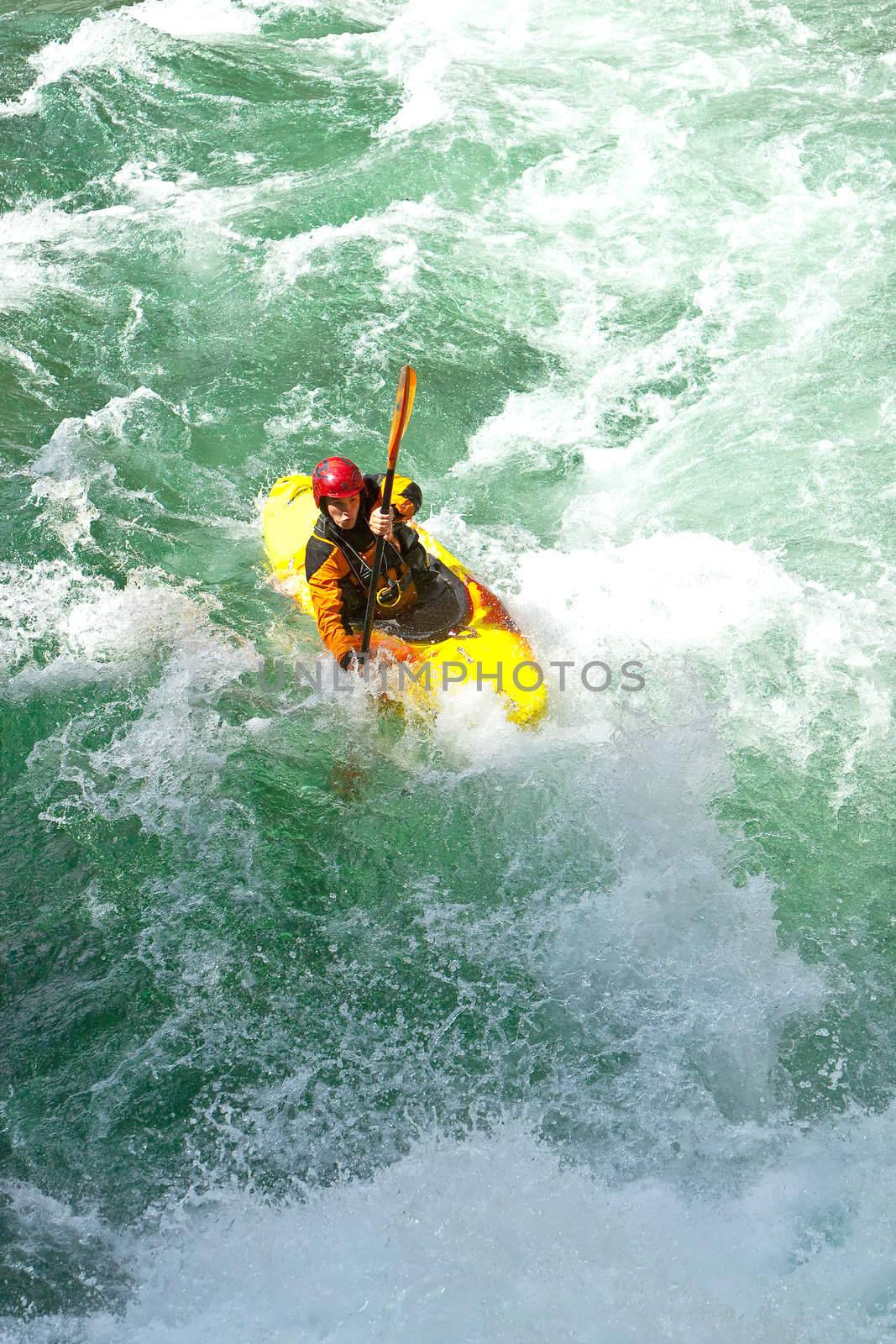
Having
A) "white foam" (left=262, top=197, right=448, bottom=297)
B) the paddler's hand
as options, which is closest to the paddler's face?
the paddler's hand

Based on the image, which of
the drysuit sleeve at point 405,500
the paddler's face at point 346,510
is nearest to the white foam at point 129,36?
the drysuit sleeve at point 405,500

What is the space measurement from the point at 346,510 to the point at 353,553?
0.24 meters

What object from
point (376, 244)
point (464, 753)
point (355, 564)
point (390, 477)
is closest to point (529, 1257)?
point (464, 753)

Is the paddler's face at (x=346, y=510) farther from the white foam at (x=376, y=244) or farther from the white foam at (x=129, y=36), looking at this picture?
the white foam at (x=129, y=36)

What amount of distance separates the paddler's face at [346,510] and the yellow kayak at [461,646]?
17.7 inches

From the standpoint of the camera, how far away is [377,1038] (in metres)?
4.65

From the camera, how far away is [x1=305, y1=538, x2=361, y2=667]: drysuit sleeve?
17.6 ft

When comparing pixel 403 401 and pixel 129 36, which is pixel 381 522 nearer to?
pixel 403 401

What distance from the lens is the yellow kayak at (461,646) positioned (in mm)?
5594

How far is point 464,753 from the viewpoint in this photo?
5648mm

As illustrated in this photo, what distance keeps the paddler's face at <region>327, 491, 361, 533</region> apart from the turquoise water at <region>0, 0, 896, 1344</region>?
96cm

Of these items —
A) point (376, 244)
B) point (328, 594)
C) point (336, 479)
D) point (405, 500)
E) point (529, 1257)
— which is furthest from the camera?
point (376, 244)

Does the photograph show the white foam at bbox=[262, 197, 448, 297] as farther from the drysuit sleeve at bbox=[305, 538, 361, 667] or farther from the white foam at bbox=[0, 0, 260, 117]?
the drysuit sleeve at bbox=[305, 538, 361, 667]

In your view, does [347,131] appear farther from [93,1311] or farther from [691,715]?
[93,1311]
